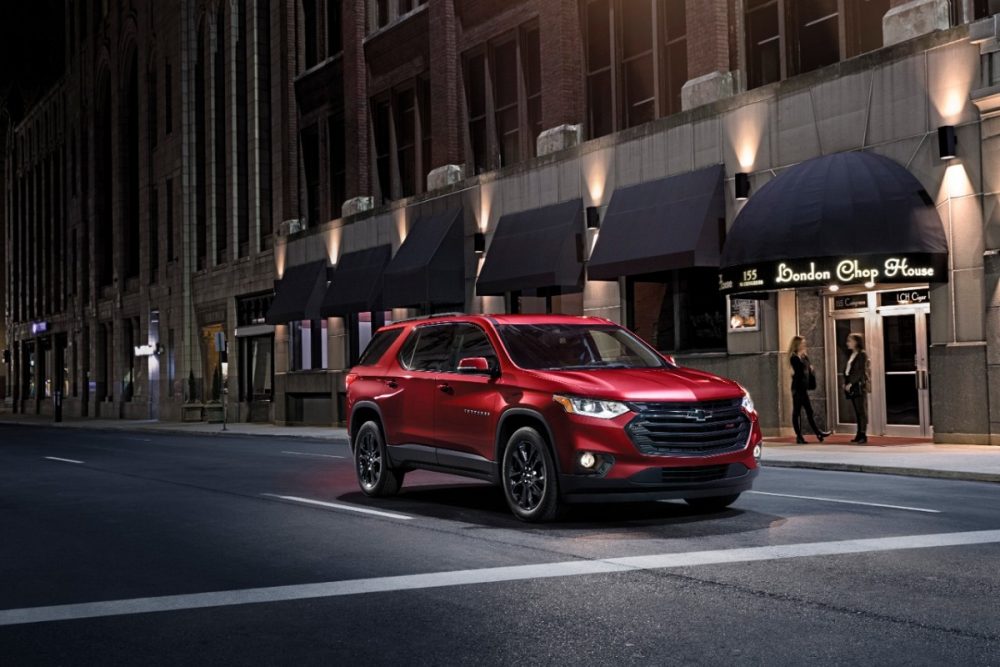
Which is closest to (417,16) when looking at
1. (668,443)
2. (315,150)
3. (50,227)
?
(315,150)

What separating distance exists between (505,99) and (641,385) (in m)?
22.2

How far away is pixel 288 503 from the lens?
12406 mm

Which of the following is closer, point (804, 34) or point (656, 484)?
point (656, 484)

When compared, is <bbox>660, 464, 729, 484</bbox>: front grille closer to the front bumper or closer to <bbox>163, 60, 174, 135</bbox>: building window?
the front bumper

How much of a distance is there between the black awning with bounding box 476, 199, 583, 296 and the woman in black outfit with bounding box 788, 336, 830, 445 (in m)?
6.47

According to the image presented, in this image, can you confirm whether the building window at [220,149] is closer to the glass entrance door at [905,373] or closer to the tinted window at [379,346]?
the glass entrance door at [905,373]

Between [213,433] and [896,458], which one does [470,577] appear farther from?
[213,433]

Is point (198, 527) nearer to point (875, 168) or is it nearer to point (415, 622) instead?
point (415, 622)

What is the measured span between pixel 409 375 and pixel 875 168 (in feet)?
35.0

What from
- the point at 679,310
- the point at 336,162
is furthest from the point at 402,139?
the point at 679,310

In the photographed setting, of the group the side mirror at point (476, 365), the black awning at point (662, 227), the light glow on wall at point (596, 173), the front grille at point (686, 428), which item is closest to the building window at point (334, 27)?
the light glow on wall at point (596, 173)

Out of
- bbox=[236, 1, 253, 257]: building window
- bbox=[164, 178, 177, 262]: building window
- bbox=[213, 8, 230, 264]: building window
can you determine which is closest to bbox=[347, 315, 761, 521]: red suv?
bbox=[236, 1, 253, 257]: building window

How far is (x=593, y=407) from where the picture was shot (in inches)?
380

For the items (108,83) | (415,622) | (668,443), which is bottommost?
(415,622)
